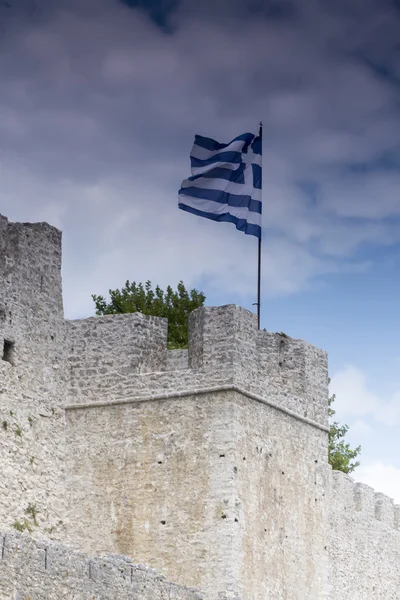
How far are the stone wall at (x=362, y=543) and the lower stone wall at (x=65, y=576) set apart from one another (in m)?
6.98

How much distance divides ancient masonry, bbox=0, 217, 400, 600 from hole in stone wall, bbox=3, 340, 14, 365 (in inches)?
Result: 0.6

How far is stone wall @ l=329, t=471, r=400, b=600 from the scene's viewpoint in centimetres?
2833

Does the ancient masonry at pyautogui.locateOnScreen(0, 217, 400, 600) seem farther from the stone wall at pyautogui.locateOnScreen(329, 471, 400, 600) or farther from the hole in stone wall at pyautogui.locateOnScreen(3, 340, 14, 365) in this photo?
the stone wall at pyautogui.locateOnScreen(329, 471, 400, 600)

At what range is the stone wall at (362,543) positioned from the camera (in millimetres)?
28328

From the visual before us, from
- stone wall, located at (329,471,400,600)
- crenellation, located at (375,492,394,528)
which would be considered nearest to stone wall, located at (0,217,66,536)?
stone wall, located at (329,471,400,600)

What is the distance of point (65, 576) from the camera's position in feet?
62.4

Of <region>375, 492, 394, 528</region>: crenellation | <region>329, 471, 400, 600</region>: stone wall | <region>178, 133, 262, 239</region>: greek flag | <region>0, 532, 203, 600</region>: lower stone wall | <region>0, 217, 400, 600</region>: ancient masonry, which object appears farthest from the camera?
<region>375, 492, 394, 528</region>: crenellation

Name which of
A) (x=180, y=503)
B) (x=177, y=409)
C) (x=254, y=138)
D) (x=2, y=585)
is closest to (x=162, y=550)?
(x=180, y=503)

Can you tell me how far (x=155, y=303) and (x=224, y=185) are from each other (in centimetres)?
1020

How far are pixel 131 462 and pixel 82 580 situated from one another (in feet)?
16.8

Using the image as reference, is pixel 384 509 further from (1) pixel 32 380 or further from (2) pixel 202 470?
(1) pixel 32 380

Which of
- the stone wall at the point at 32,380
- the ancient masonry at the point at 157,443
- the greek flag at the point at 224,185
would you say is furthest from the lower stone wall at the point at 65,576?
the greek flag at the point at 224,185

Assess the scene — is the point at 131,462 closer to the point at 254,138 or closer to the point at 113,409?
the point at 113,409

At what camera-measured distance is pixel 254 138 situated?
27.4 m
